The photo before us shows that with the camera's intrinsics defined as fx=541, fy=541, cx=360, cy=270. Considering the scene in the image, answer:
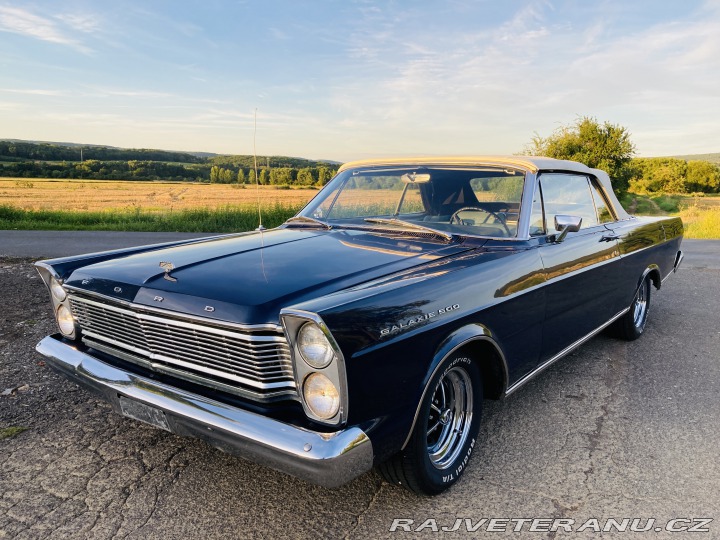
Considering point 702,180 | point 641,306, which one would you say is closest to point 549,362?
point 641,306

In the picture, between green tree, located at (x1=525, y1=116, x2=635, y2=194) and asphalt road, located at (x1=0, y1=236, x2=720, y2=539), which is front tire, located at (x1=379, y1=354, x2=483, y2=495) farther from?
green tree, located at (x1=525, y1=116, x2=635, y2=194)

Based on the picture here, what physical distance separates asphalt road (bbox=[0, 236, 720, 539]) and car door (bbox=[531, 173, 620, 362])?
48 cm

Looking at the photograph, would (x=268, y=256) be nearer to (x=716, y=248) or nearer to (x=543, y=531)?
(x=543, y=531)

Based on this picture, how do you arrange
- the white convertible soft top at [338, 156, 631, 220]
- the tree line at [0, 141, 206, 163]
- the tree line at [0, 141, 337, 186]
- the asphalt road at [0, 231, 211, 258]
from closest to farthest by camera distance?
the white convertible soft top at [338, 156, 631, 220], the asphalt road at [0, 231, 211, 258], the tree line at [0, 141, 337, 186], the tree line at [0, 141, 206, 163]

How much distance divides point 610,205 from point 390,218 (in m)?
2.06

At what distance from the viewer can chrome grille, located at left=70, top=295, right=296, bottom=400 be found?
208cm

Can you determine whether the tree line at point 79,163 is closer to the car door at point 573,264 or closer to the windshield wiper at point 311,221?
the windshield wiper at point 311,221

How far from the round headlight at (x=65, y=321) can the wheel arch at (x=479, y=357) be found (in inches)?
74.4

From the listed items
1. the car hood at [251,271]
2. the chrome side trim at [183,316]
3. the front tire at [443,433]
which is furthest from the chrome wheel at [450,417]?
the chrome side trim at [183,316]

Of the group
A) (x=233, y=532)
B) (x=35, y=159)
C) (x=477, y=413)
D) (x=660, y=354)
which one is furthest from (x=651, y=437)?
(x=35, y=159)

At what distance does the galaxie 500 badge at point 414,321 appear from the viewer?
2.07 meters

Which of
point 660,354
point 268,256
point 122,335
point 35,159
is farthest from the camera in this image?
point 35,159

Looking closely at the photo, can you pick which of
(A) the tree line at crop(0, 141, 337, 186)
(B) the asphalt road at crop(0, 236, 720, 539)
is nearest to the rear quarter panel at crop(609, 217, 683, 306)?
(B) the asphalt road at crop(0, 236, 720, 539)

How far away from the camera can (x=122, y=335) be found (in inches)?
101
